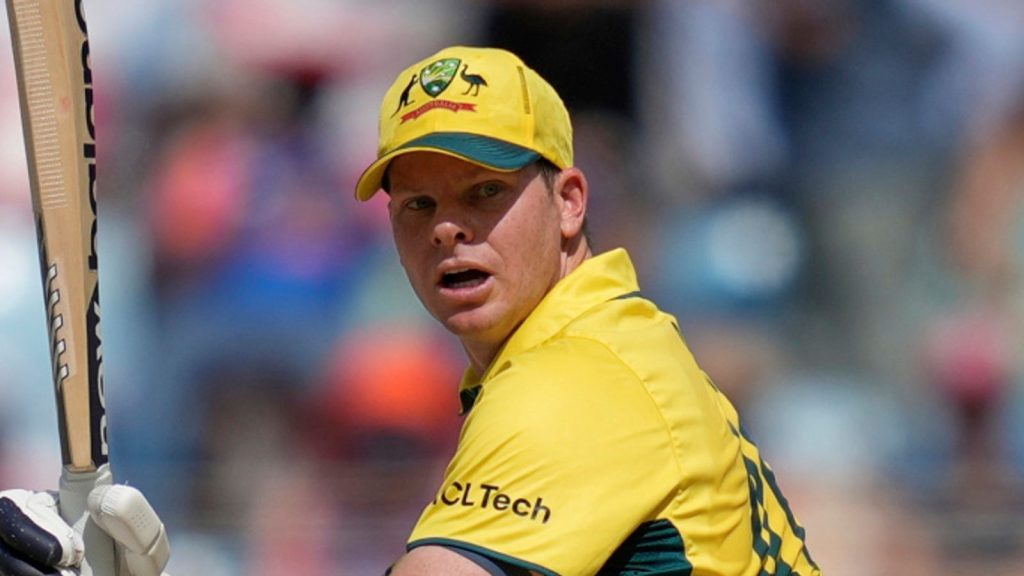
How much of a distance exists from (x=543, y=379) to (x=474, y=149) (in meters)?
0.48

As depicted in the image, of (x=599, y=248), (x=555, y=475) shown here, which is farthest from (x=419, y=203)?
(x=599, y=248)

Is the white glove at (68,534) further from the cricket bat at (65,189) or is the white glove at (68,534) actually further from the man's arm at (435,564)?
the man's arm at (435,564)

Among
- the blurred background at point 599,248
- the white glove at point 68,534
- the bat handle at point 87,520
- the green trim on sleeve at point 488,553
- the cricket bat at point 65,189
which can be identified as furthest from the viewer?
the blurred background at point 599,248

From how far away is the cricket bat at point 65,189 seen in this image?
3211mm

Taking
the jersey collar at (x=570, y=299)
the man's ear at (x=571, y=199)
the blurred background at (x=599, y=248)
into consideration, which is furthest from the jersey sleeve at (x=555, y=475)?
the blurred background at (x=599, y=248)

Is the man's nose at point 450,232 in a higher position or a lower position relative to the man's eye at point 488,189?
lower

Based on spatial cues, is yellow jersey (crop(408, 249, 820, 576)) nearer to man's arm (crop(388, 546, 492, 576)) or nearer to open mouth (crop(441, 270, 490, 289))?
man's arm (crop(388, 546, 492, 576))

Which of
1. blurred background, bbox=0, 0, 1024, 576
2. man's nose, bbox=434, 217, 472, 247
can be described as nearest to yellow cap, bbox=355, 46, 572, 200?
man's nose, bbox=434, 217, 472, 247

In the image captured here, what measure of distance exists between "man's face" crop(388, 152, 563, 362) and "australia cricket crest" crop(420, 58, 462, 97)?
0.39 feet

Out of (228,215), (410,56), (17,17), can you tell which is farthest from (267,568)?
(17,17)

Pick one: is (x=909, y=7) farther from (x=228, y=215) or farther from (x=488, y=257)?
(x=488, y=257)

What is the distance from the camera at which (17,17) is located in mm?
3223

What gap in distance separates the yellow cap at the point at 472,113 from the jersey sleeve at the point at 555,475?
0.48 m

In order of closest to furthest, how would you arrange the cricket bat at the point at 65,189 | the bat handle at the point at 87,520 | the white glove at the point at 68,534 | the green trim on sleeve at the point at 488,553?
1. the green trim on sleeve at the point at 488,553
2. the white glove at the point at 68,534
3. the bat handle at the point at 87,520
4. the cricket bat at the point at 65,189
